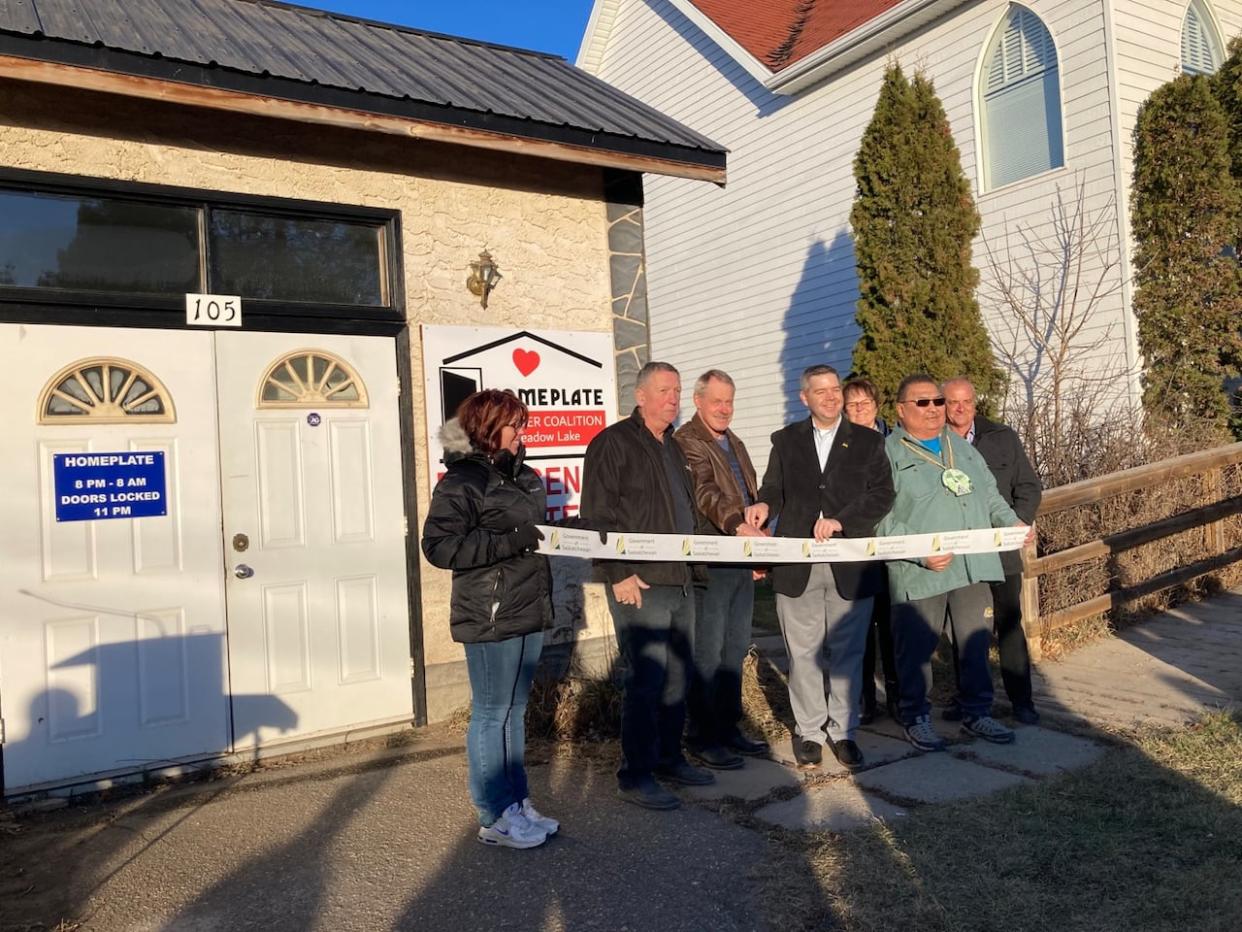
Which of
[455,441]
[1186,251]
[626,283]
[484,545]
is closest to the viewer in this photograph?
[484,545]

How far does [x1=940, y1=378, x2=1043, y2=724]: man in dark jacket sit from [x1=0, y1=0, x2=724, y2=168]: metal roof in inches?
95.1

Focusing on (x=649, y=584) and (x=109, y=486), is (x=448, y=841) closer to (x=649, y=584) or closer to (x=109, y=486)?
(x=649, y=584)

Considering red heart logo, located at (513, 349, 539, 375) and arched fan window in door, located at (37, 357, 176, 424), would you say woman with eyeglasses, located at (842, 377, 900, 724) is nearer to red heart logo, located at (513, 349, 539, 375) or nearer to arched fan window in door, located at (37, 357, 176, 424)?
red heart logo, located at (513, 349, 539, 375)

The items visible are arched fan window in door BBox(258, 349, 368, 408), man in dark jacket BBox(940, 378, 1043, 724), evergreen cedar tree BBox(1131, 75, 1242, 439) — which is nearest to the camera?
man in dark jacket BBox(940, 378, 1043, 724)

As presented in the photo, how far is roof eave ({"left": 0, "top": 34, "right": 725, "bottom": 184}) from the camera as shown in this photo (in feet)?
14.7

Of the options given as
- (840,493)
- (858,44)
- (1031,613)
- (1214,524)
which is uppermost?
(858,44)

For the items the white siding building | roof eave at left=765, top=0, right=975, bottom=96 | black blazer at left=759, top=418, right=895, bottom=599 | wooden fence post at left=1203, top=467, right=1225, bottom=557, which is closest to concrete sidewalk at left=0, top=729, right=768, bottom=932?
black blazer at left=759, top=418, right=895, bottom=599

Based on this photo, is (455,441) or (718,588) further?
(718,588)

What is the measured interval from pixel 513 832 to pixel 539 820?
0.47 ft

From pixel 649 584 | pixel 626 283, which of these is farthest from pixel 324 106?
pixel 649 584

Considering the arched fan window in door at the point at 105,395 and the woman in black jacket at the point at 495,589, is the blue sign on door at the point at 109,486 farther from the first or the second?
the woman in black jacket at the point at 495,589

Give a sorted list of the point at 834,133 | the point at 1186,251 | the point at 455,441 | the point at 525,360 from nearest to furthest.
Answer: the point at 455,441, the point at 525,360, the point at 1186,251, the point at 834,133

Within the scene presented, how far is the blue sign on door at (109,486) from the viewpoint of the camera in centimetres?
490

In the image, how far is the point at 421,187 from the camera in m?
6.09
